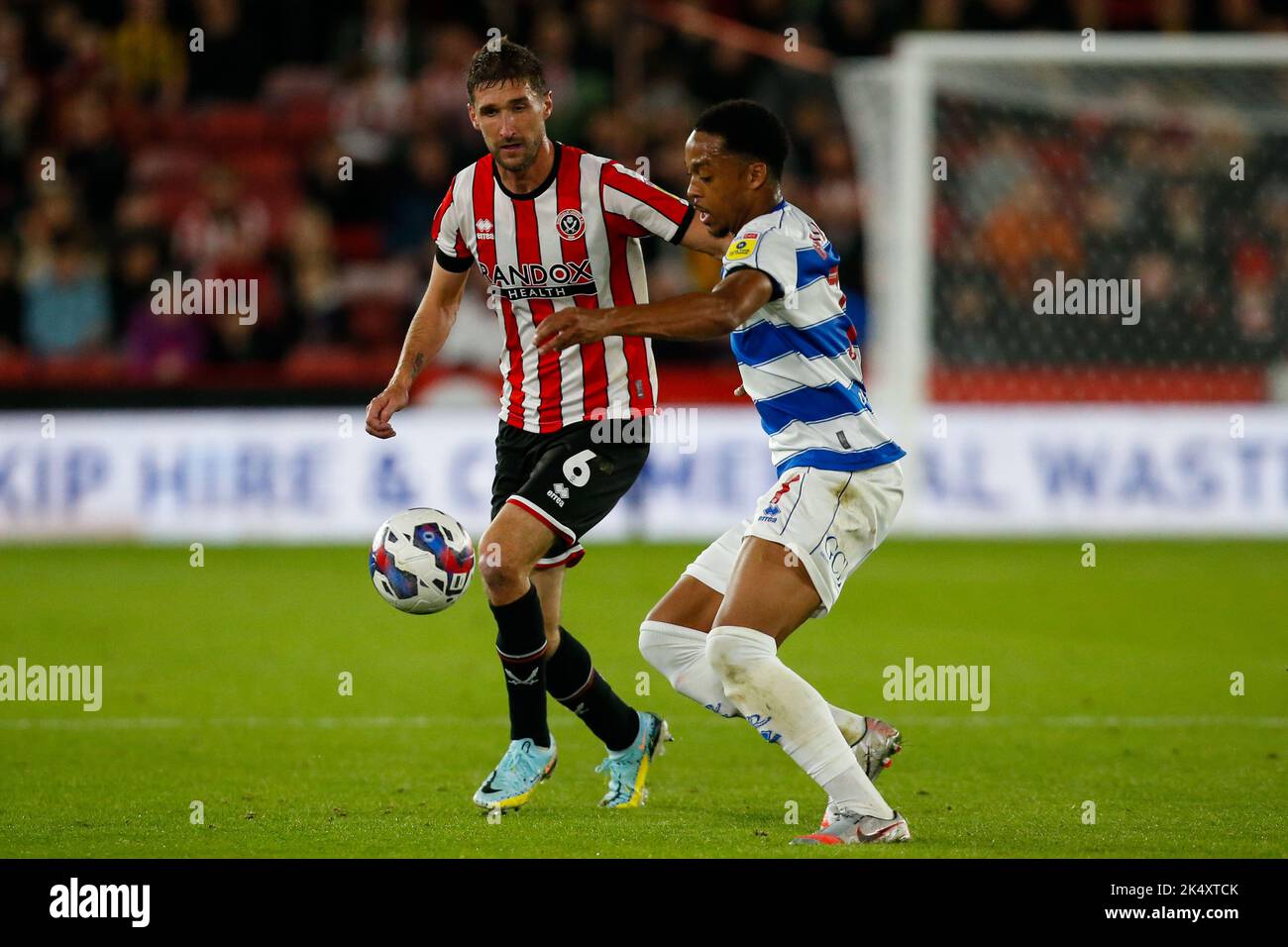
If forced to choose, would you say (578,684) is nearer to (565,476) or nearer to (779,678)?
(565,476)

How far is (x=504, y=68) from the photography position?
6.07 meters

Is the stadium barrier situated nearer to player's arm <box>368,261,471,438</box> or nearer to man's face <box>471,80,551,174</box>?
player's arm <box>368,261,471,438</box>

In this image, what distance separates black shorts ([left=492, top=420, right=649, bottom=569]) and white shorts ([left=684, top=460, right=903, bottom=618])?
708 millimetres

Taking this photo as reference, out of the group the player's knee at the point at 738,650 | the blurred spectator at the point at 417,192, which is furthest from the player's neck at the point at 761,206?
the blurred spectator at the point at 417,192

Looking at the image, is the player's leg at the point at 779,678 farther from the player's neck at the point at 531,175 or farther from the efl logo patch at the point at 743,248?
the player's neck at the point at 531,175

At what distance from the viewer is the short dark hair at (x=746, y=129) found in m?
5.53

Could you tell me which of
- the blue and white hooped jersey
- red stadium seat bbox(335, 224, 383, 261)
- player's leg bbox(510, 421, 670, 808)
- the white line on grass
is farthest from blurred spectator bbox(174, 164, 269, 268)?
the blue and white hooped jersey

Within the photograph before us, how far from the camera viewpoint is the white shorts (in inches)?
214

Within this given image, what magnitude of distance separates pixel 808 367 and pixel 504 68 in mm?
1485

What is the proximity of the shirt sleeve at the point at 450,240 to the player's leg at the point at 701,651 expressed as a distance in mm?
1466

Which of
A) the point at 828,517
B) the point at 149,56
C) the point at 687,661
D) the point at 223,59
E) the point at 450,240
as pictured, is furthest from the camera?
the point at 149,56

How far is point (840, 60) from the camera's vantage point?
57.1 ft

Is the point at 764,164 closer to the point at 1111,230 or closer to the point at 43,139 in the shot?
the point at 1111,230

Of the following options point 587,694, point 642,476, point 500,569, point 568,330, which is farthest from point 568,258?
point 642,476
